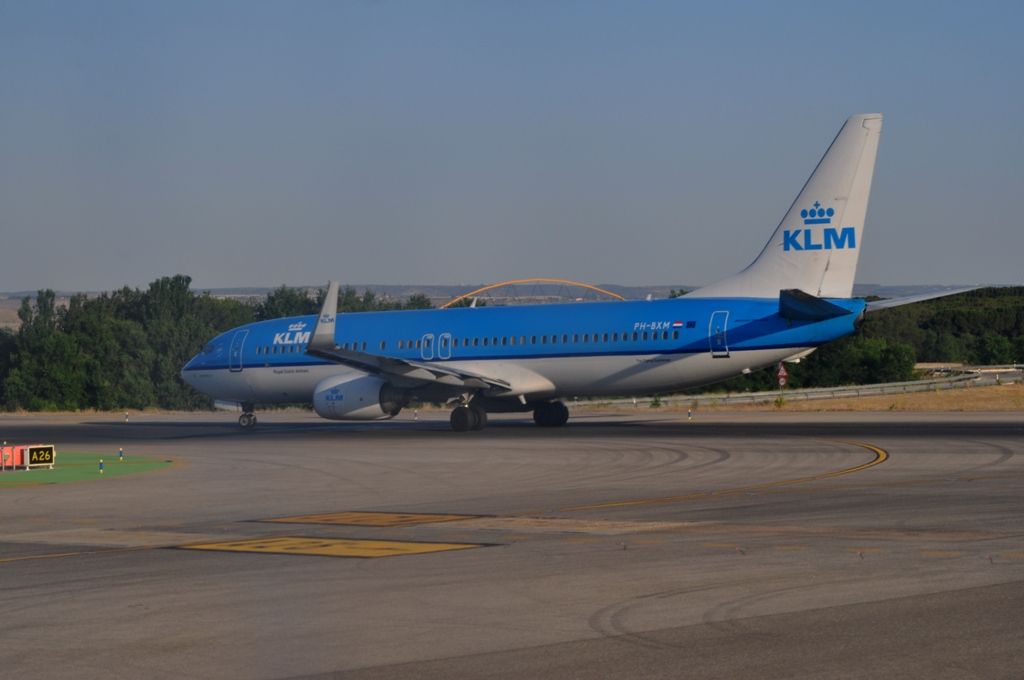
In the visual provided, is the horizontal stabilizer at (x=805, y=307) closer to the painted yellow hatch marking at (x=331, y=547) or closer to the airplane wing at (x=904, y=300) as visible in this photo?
the airplane wing at (x=904, y=300)

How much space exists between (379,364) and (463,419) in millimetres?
3389

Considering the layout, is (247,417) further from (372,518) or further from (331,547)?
(331,547)

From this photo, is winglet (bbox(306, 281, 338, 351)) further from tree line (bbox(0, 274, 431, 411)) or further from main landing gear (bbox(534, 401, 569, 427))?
tree line (bbox(0, 274, 431, 411))

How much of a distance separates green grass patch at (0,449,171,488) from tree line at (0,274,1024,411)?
137 ft

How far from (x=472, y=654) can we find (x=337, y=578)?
4.38 m

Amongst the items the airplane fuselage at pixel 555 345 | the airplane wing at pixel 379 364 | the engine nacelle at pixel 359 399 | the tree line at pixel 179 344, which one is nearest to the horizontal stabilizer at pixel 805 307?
the airplane fuselage at pixel 555 345

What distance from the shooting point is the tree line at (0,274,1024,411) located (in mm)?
84812

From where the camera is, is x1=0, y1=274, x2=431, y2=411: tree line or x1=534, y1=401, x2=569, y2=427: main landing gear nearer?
x1=534, y1=401, x2=569, y2=427: main landing gear

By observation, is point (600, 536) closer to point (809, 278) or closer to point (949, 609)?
point (949, 609)

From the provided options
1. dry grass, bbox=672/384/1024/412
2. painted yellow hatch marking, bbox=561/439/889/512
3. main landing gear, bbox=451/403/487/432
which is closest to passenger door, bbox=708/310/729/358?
main landing gear, bbox=451/403/487/432

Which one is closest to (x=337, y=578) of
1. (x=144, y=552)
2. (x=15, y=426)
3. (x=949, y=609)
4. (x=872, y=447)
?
(x=144, y=552)

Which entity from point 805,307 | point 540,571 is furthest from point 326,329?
point 540,571

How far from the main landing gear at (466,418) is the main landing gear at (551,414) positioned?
2.99 m

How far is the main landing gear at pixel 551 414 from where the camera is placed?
157ft
